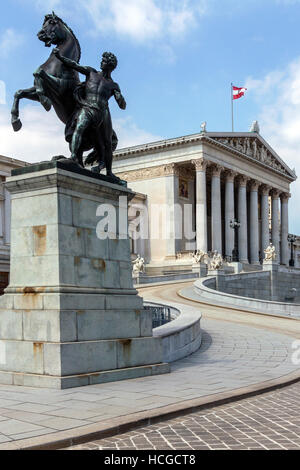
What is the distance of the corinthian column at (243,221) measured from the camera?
255 feet

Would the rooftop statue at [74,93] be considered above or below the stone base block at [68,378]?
above

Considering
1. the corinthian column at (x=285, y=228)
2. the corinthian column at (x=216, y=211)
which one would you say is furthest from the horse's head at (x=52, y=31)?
the corinthian column at (x=285, y=228)

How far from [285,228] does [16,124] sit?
85708 mm

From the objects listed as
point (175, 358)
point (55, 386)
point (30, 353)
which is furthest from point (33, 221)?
point (175, 358)

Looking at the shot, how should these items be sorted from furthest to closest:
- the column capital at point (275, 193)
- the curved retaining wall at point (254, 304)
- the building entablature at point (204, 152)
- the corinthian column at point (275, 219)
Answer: the corinthian column at point (275, 219) → the column capital at point (275, 193) → the building entablature at point (204, 152) → the curved retaining wall at point (254, 304)

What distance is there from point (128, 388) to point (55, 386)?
123 centimetres

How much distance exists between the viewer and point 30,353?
31.8 ft

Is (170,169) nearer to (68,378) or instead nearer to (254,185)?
(254,185)

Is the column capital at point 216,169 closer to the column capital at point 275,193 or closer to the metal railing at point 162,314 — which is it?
the column capital at point 275,193

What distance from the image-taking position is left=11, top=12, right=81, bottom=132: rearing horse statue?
11.2 meters

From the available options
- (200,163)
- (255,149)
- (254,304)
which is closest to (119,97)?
(254,304)

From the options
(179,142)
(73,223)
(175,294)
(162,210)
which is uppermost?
(179,142)

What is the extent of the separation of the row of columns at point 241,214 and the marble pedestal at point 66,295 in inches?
2263

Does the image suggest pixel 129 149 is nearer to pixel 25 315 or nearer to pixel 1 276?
pixel 1 276
